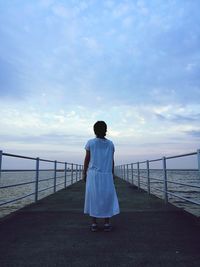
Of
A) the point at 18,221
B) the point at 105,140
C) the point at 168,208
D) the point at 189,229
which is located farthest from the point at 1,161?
the point at 168,208

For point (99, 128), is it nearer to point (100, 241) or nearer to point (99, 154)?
point (99, 154)

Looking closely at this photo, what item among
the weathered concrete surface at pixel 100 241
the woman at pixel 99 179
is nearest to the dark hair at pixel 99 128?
the woman at pixel 99 179

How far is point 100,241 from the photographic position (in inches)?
127

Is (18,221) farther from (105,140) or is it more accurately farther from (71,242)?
(105,140)

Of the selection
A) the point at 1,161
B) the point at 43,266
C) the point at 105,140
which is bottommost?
the point at 43,266

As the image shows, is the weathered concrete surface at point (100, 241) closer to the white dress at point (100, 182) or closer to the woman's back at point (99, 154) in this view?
the white dress at point (100, 182)

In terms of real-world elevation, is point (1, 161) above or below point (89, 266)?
above

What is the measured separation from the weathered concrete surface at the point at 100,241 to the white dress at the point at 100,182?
320 millimetres

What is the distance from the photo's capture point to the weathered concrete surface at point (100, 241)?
2549mm

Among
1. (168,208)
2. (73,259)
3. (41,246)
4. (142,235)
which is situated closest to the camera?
(73,259)

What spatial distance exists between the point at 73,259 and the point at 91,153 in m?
1.54

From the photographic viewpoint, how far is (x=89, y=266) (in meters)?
2.38

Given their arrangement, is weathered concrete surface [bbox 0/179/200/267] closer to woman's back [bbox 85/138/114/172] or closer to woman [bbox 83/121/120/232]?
woman [bbox 83/121/120/232]

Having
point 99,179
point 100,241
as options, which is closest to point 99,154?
point 99,179
